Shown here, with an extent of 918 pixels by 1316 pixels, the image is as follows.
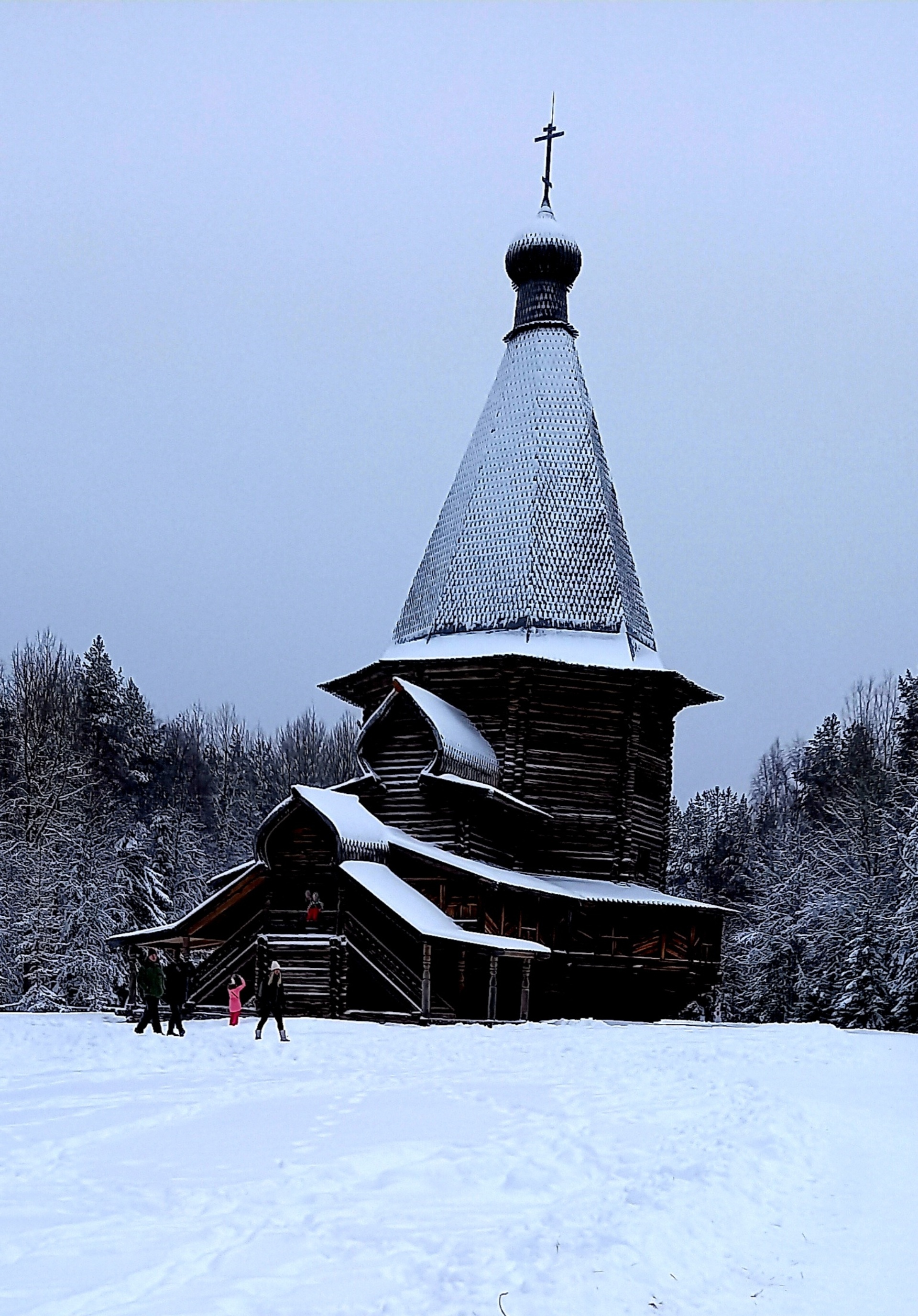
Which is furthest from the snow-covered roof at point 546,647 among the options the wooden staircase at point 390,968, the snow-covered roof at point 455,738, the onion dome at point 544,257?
the onion dome at point 544,257

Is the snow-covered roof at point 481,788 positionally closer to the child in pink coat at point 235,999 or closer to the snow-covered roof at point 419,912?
the snow-covered roof at point 419,912

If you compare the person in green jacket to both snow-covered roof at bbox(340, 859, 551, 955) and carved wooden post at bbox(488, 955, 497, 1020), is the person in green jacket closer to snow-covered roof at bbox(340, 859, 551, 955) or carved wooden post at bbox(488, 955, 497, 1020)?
snow-covered roof at bbox(340, 859, 551, 955)

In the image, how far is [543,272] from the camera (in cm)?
3206

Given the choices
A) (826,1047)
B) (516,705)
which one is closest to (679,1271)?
(826,1047)

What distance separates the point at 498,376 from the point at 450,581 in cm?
609

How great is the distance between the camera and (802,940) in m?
40.6

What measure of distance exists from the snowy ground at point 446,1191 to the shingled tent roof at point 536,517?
1542cm

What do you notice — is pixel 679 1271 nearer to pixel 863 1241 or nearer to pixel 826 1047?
pixel 863 1241

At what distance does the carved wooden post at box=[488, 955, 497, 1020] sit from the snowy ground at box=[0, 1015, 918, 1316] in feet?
25.4

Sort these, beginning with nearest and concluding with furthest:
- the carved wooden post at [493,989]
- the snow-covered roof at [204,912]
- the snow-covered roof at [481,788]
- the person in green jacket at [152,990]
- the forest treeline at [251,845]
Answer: the person in green jacket at [152,990] < the carved wooden post at [493,989] < the snow-covered roof at [204,912] < the snow-covered roof at [481,788] < the forest treeline at [251,845]

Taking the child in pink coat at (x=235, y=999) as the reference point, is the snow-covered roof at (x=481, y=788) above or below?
above

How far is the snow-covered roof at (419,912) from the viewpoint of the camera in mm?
19984

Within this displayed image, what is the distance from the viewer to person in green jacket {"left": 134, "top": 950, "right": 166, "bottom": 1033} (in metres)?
16.6

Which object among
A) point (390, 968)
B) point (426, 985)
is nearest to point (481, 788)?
point (390, 968)
